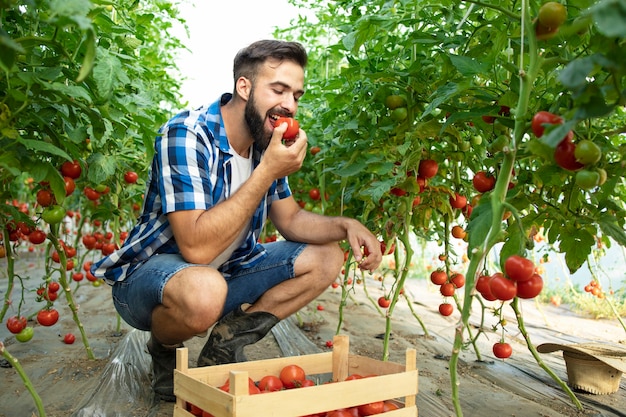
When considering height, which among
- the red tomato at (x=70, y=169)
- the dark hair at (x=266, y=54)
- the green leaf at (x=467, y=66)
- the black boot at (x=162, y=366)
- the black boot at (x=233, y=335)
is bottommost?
the black boot at (x=162, y=366)

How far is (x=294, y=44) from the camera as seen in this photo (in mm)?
2357

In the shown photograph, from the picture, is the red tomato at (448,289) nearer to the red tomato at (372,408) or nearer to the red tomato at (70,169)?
the red tomato at (372,408)

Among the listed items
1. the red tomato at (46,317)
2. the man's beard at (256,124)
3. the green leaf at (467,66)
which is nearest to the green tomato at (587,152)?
the green leaf at (467,66)

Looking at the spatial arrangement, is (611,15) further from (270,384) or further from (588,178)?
(270,384)

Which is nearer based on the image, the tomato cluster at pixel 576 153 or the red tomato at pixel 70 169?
the tomato cluster at pixel 576 153

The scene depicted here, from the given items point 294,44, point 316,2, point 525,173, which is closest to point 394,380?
point 525,173

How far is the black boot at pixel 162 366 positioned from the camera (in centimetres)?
213

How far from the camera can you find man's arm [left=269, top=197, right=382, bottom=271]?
7.14 feet

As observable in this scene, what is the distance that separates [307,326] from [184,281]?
1.77 metres

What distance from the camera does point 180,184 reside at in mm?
2008

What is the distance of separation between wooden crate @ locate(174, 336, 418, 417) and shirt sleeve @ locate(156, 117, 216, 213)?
22.8 inches

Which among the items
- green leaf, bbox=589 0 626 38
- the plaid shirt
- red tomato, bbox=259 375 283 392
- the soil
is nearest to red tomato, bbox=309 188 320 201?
the soil

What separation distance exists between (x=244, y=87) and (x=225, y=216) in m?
0.65

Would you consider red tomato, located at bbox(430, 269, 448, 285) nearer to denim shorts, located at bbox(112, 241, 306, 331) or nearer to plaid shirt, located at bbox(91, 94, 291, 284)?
denim shorts, located at bbox(112, 241, 306, 331)
